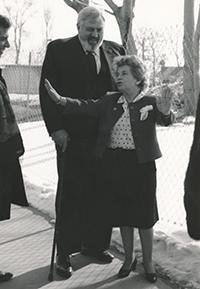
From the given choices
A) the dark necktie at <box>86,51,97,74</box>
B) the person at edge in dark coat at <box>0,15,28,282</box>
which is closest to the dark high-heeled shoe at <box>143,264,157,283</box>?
the person at edge in dark coat at <box>0,15,28,282</box>

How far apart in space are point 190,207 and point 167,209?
3.50 meters

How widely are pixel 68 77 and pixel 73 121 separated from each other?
36 cm

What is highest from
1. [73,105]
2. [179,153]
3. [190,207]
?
[73,105]

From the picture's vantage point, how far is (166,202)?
234 inches

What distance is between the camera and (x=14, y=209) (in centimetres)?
605

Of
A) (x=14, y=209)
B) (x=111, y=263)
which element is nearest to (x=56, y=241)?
(x=111, y=263)

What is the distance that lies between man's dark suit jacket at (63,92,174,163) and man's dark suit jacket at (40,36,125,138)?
20 cm

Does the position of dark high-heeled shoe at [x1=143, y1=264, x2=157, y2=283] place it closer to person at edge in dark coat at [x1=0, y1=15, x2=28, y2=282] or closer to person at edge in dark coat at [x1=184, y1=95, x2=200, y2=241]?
person at edge in dark coat at [x1=0, y1=15, x2=28, y2=282]

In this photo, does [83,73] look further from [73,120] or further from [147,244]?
[147,244]

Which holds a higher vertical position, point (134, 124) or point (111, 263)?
point (134, 124)

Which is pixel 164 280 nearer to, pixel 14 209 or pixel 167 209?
pixel 167 209

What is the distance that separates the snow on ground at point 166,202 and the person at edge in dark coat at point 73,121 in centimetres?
57

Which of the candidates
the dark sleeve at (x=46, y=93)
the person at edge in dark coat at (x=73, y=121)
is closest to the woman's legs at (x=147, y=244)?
the person at edge in dark coat at (x=73, y=121)

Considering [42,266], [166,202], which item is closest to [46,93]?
[42,266]
